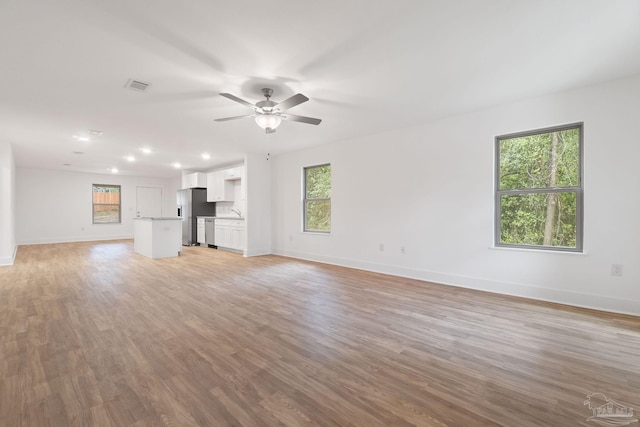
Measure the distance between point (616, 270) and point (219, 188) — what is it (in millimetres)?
8434

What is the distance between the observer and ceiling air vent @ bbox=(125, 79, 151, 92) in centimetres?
300

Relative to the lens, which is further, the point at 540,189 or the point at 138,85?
the point at 540,189

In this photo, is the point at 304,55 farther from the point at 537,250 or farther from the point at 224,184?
the point at 224,184

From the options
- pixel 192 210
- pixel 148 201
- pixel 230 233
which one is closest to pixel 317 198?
pixel 230 233

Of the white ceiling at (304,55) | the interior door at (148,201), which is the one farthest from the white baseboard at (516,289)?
the interior door at (148,201)

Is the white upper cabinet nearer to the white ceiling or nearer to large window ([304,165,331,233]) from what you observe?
large window ([304,165,331,233])

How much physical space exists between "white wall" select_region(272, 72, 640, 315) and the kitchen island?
314 cm

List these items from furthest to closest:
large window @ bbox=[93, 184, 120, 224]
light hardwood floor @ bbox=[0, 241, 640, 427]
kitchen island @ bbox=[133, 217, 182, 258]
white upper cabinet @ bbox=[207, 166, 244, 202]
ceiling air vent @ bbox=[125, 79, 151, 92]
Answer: large window @ bbox=[93, 184, 120, 224] < white upper cabinet @ bbox=[207, 166, 244, 202] < kitchen island @ bbox=[133, 217, 182, 258] < ceiling air vent @ bbox=[125, 79, 151, 92] < light hardwood floor @ bbox=[0, 241, 640, 427]

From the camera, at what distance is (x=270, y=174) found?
724 centimetres

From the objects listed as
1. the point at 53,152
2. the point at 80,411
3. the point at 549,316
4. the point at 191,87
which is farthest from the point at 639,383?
the point at 53,152

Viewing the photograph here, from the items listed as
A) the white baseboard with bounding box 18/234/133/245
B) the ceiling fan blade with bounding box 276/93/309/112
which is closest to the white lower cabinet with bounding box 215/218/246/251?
the ceiling fan blade with bounding box 276/93/309/112

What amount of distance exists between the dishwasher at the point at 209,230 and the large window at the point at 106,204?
176 inches

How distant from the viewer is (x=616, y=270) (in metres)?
3.08

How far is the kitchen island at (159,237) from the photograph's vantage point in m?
6.50
